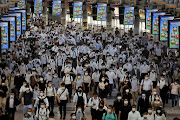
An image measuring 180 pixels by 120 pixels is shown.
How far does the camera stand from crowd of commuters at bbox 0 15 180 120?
20516mm

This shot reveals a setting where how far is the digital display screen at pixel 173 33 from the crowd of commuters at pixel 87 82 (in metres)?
0.84

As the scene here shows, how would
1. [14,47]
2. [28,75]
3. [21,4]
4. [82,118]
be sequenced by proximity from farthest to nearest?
[21,4] → [14,47] → [28,75] → [82,118]

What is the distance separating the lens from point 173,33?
2892cm

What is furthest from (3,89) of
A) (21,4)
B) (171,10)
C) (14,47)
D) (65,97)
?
(21,4)

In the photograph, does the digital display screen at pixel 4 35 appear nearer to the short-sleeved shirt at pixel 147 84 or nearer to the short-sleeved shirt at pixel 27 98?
the short-sleeved shirt at pixel 27 98

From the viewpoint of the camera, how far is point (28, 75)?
25859 millimetres

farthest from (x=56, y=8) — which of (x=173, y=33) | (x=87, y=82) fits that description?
(x=87, y=82)

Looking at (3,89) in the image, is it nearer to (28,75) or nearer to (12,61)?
(28,75)

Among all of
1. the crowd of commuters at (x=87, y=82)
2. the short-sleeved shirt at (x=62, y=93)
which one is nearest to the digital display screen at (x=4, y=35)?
the crowd of commuters at (x=87, y=82)

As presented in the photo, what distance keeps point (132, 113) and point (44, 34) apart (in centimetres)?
2222

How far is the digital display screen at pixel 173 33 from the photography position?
2867 cm

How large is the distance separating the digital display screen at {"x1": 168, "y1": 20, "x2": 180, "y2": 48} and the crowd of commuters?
84 centimetres

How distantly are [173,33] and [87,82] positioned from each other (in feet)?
20.2

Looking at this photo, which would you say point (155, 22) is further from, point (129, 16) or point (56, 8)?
point (56, 8)
